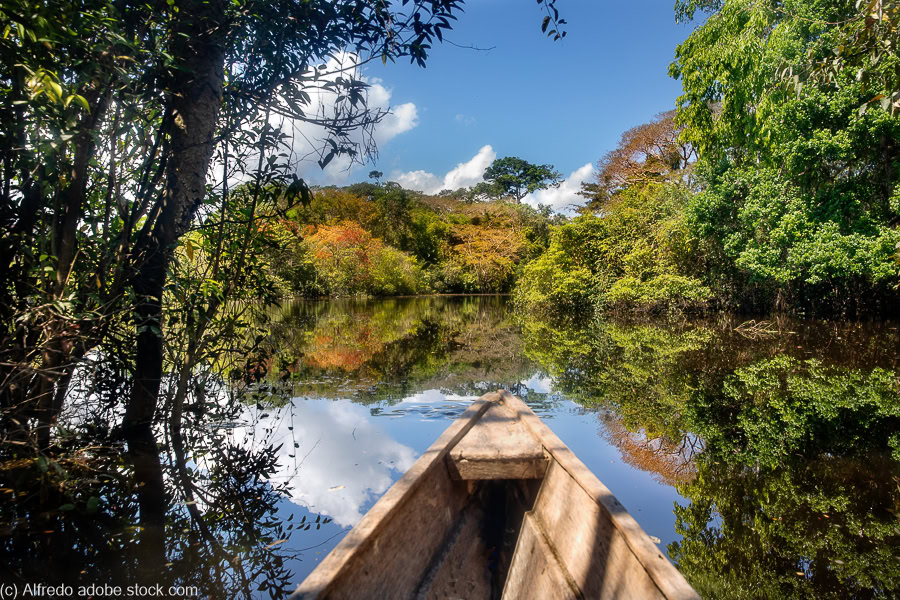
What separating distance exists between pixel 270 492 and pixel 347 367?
465 cm

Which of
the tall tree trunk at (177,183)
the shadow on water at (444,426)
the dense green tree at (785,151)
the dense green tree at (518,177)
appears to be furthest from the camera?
the dense green tree at (518,177)

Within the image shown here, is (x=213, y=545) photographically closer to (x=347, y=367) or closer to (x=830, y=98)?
(x=347, y=367)

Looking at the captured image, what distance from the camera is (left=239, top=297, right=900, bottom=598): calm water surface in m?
2.64

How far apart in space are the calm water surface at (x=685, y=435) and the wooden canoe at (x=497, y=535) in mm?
710

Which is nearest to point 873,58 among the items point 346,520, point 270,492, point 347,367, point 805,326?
point 346,520

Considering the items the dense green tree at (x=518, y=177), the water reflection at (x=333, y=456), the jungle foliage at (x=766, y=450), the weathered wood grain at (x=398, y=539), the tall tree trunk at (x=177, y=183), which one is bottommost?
the water reflection at (x=333, y=456)

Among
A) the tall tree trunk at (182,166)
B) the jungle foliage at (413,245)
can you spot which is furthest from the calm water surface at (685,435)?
the jungle foliage at (413,245)

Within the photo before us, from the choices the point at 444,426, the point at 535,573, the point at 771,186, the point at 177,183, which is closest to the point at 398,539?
the point at 535,573

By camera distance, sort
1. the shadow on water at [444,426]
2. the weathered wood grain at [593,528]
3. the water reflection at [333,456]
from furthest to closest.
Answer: the water reflection at [333,456] → the shadow on water at [444,426] → the weathered wood grain at [593,528]

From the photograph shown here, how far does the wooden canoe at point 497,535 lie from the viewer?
1.65 m

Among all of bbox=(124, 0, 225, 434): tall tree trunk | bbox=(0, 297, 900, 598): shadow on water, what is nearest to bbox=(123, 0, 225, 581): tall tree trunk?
bbox=(124, 0, 225, 434): tall tree trunk

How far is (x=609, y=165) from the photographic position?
22328mm

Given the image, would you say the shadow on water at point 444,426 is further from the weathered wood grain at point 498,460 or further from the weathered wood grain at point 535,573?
the weathered wood grain at point 498,460

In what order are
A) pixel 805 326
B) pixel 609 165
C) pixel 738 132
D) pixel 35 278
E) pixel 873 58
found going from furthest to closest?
pixel 609 165 → pixel 805 326 → pixel 738 132 → pixel 873 58 → pixel 35 278
